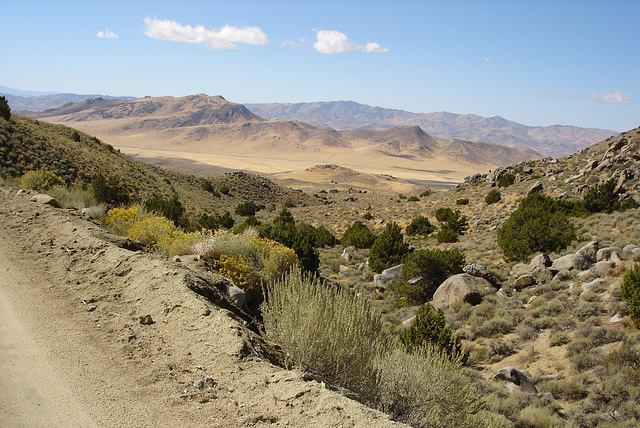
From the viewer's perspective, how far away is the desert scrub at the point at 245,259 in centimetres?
725

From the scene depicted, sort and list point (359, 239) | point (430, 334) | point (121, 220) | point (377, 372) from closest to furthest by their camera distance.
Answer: point (377, 372) < point (430, 334) < point (121, 220) < point (359, 239)

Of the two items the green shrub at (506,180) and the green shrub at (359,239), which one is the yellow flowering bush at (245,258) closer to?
the green shrub at (359,239)

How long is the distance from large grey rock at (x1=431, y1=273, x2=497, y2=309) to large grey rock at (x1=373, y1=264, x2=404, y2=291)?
2.13 m

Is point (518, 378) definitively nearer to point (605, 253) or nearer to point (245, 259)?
point (245, 259)

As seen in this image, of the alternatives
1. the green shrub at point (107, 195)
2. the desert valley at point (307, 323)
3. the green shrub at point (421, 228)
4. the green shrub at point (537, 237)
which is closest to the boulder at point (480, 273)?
the desert valley at point (307, 323)

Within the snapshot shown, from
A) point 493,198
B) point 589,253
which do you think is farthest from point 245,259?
point 493,198

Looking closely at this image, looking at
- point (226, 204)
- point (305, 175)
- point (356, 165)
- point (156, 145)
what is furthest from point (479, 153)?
point (226, 204)

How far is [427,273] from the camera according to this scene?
39.9 ft

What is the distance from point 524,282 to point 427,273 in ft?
9.01

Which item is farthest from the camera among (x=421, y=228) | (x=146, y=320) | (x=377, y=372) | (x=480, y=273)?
(x=421, y=228)

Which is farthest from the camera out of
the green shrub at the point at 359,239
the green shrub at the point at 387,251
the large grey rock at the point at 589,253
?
the green shrub at the point at 359,239

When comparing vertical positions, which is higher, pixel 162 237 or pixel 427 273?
pixel 162 237

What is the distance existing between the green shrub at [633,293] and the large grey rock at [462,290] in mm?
3367

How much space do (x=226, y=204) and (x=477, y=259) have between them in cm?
3001
